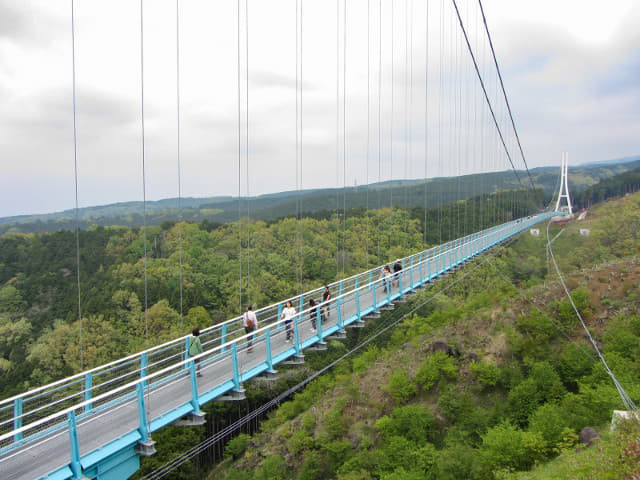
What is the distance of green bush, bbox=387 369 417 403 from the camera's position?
720 inches

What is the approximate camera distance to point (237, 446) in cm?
2753

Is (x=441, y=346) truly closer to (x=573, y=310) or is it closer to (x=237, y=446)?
(x=573, y=310)

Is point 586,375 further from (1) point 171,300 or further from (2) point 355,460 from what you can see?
(1) point 171,300

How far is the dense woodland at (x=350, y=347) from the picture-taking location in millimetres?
13930

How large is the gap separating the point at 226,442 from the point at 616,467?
100 feet

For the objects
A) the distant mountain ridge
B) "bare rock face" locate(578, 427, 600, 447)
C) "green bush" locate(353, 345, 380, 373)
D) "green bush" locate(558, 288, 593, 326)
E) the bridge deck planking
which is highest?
the distant mountain ridge

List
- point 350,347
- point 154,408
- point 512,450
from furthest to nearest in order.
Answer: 1. point 350,347
2. point 512,450
3. point 154,408

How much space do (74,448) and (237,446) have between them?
26.0m

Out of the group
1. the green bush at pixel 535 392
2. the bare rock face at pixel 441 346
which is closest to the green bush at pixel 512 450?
the green bush at pixel 535 392

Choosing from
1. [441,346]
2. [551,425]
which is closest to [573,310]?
[441,346]

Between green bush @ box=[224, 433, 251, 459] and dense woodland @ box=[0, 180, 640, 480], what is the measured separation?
11 centimetres

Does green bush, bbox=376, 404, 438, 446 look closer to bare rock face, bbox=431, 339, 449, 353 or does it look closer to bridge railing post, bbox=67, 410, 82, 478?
bare rock face, bbox=431, 339, 449, 353

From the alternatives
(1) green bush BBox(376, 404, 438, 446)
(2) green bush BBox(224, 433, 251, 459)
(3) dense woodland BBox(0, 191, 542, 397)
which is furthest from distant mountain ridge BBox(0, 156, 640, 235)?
A: (2) green bush BBox(224, 433, 251, 459)

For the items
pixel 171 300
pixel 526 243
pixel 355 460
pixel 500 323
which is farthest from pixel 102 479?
pixel 526 243
